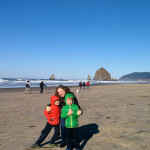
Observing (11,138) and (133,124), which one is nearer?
(11,138)

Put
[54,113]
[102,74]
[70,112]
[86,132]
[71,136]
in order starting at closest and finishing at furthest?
1. [70,112]
2. [71,136]
3. [54,113]
4. [86,132]
5. [102,74]

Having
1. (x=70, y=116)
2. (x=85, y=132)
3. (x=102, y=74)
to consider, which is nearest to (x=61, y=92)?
(x=70, y=116)

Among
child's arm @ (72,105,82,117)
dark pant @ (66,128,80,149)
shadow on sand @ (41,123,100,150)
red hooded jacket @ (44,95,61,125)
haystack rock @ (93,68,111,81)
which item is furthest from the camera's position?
haystack rock @ (93,68,111,81)

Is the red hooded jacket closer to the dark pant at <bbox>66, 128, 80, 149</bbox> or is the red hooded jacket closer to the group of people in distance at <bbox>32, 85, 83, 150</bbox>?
the group of people in distance at <bbox>32, 85, 83, 150</bbox>

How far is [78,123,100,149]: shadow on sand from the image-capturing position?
→ 179 inches

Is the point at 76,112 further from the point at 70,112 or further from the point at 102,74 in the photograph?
the point at 102,74

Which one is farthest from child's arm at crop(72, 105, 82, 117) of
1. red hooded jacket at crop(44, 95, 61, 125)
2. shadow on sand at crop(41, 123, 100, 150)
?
shadow on sand at crop(41, 123, 100, 150)

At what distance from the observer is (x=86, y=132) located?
5.34 metres

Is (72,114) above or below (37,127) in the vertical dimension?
above

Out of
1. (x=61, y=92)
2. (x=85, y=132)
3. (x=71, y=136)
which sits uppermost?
(x=61, y=92)

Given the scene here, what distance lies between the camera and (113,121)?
639 centimetres

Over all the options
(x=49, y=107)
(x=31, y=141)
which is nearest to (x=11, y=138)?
(x=31, y=141)

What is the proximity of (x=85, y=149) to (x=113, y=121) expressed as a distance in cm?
268

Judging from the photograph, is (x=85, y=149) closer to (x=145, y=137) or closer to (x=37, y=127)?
(x=145, y=137)
